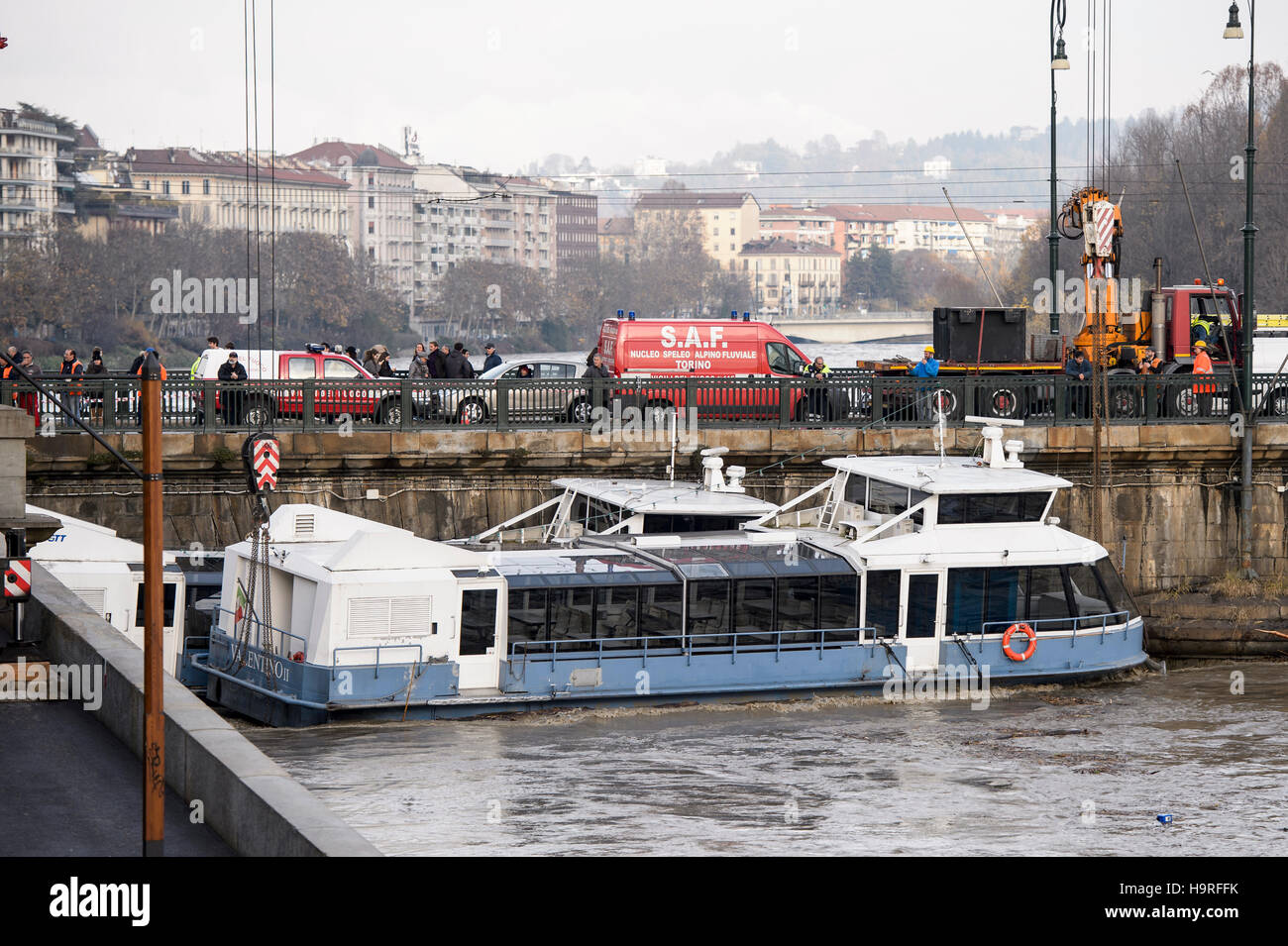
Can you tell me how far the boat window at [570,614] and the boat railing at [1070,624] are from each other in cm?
583

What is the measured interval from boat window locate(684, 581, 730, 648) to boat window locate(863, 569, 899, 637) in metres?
2.10

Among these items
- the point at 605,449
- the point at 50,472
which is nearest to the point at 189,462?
the point at 50,472

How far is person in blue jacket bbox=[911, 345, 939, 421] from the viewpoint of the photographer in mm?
29109

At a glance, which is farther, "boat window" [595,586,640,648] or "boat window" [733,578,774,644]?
"boat window" [733,578,774,644]

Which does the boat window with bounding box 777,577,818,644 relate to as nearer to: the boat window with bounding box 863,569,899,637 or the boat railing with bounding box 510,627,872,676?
the boat railing with bounding box 510,627,872,676

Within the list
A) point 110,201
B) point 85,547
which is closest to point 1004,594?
point 85,547

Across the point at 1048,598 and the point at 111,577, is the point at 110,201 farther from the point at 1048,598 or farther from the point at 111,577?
the point at 1048,598

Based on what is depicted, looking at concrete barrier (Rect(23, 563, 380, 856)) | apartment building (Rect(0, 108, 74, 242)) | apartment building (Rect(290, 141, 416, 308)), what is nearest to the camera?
concrete barrier (Rect(23, 563, 380, 856))

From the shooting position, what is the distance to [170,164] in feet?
472

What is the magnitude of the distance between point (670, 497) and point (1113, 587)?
6618 mm

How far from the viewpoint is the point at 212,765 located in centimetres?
1119

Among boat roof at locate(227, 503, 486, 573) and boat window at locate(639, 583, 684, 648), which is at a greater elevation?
boat roof at locate(227, 503, 486, 573)

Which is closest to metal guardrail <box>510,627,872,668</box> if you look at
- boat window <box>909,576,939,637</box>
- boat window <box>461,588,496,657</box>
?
boat window <box>461,588,496,657</box>
